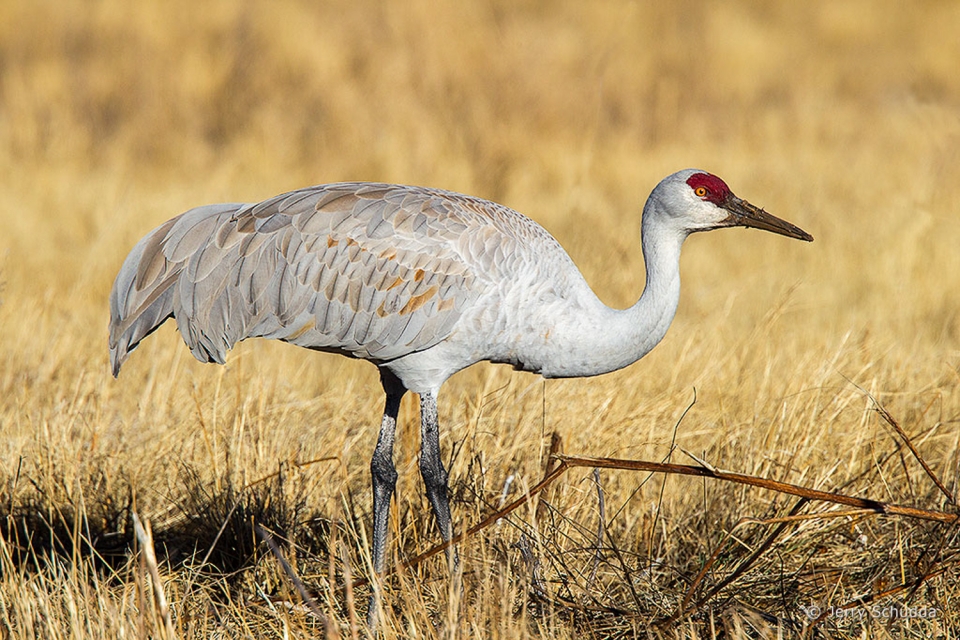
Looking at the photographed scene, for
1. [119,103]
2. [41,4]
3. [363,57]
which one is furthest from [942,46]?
[41,4]

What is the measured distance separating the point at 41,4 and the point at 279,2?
7.24 ft

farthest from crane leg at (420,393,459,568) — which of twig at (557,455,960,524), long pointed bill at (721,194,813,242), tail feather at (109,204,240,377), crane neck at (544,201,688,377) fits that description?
twig at (557,455,960,524)

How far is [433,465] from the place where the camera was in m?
3.69

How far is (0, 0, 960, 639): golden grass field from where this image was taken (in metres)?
3.32

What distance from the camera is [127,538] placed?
402 centimetres

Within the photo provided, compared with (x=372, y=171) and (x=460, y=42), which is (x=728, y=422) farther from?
(x=460, y=42)

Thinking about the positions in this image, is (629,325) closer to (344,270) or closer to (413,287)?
(413,287)

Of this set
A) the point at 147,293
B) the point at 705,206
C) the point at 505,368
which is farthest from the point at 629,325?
the point at 505,368

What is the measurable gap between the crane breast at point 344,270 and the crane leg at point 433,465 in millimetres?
198

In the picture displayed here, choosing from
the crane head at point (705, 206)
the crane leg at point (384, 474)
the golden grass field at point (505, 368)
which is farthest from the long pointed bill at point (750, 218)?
the crane leg at point (384, 474)

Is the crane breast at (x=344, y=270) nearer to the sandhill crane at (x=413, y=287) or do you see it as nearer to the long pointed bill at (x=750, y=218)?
the sandhill crane at (x=413, y=287)

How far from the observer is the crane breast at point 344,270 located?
3.53 m

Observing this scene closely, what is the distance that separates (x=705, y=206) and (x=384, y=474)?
1287mm

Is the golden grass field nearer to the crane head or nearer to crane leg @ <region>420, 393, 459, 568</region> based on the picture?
crane leg @ <region>420, 393, 459, 568</region>
